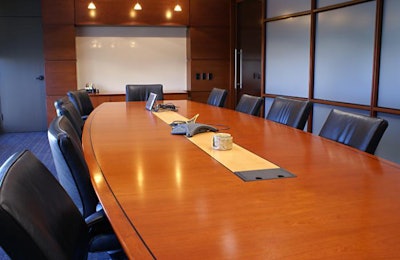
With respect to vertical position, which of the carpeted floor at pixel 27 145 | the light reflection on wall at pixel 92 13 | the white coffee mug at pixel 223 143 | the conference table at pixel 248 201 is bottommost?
the carpeted floor at pixel 27 145

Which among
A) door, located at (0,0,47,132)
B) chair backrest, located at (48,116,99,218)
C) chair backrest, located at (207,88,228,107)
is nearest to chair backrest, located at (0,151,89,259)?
chair backrest, located at (48,116,99,218)

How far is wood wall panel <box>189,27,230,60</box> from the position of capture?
755 centimetres

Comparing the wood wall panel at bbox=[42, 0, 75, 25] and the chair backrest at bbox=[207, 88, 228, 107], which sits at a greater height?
the wood wall panel at bbox=[42, 0, 75, 25]

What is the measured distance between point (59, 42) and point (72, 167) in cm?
575

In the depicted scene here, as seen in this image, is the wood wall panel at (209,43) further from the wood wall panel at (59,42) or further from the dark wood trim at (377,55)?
the dark wood trim at (377,55)

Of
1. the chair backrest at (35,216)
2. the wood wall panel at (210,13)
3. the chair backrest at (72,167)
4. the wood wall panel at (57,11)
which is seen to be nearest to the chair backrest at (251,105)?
the chair backrest at (72,167)

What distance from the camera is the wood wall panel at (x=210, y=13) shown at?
7469mm

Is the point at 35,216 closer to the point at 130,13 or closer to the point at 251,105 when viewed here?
the point at 251,105

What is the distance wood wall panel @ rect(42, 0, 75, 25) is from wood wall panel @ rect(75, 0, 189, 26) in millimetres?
113

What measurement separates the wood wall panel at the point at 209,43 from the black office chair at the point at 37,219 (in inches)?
→ 240

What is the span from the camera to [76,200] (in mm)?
2057

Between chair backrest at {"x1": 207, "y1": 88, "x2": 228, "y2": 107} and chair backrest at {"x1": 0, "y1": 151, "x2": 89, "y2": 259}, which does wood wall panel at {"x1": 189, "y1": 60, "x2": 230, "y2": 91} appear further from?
chair backrest at {"x1": 0, "y1": 151, "x2": 89, "y2": 259}

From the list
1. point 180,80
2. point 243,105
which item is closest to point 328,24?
point 243,105

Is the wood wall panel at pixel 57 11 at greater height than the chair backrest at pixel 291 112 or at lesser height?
greater
